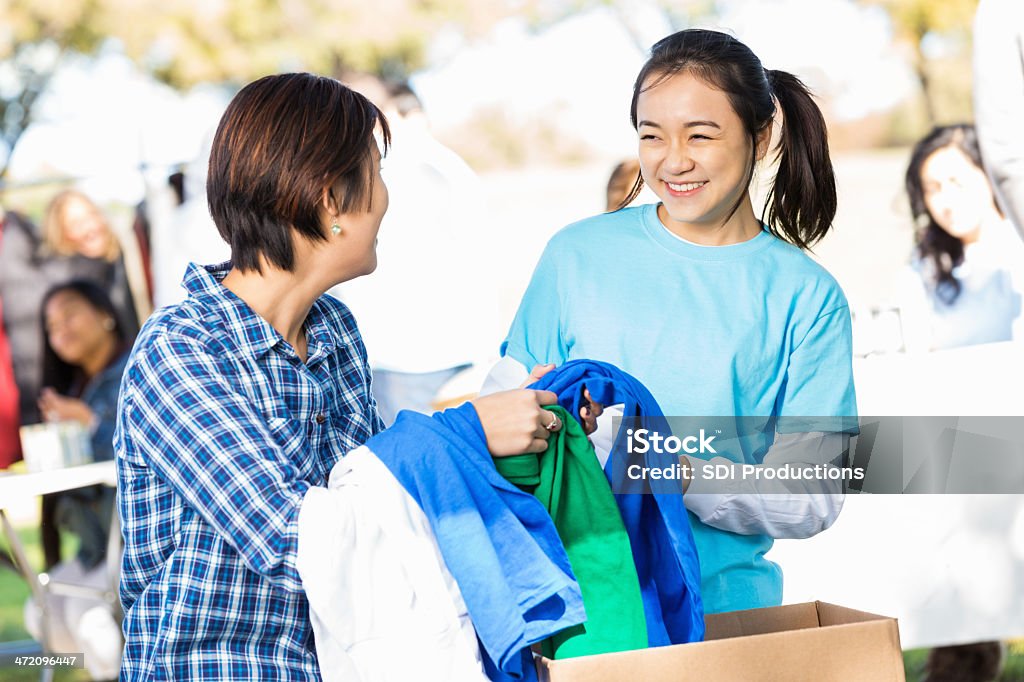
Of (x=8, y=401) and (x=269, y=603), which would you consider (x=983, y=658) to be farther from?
(x=8, y=401)

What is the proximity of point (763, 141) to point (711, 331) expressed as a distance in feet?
1.06

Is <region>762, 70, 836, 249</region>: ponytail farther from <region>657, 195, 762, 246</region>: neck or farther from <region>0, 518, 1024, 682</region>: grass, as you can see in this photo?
<region>0, 518, 1024, 682</region>: grass

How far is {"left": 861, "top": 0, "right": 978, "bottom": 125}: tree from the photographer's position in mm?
5500

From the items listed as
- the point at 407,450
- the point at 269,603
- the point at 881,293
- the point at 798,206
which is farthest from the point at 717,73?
the point at 881,293

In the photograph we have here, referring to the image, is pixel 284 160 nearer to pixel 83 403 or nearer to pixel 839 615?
pixel 839 615

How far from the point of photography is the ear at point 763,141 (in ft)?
5.75

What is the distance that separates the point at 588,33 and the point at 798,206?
3576mm

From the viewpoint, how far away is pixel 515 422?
53.0 inches

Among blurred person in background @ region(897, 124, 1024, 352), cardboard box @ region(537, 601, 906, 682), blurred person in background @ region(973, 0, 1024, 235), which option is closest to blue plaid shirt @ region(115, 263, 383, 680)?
cardboard box @ region(537, 601, 906, 682)

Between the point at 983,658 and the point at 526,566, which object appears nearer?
the point at 526,566

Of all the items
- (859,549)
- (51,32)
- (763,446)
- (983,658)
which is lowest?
(983,658)

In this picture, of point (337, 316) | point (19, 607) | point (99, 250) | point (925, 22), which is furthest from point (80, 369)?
point (925, 22)

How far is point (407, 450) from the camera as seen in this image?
1.29 m

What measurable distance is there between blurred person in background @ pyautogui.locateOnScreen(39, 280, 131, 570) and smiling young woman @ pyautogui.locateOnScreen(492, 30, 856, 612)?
135 inches
